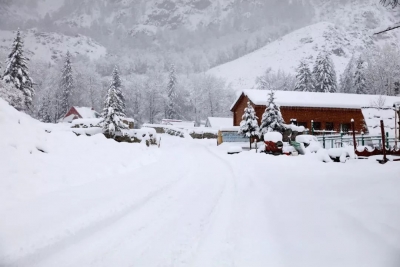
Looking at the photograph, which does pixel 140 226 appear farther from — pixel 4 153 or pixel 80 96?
pixel 80 96

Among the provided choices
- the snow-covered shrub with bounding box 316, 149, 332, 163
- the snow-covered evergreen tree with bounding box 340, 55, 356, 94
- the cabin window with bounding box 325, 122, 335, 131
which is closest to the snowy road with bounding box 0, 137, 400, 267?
the snow-covered shrub with bounding box 316, 149, 332, 163

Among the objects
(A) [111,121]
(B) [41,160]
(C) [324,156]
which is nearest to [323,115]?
(C) [324,156]

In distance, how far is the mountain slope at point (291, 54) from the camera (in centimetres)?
11044

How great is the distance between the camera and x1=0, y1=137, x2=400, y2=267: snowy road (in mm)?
3039

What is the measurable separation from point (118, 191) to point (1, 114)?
4.20 m

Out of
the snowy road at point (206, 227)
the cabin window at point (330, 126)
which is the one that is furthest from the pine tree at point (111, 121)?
the cabin window at point (330, 126)

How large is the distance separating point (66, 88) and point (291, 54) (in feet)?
372

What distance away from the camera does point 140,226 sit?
409 centimetres

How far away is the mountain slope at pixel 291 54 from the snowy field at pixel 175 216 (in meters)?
92.5

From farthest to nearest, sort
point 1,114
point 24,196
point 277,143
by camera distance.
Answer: point 277,143
point 1,114
point 24,196

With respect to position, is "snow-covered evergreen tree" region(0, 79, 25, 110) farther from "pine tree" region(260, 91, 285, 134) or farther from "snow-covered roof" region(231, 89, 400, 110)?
"pine tree" region(260, 91, 285, 134)

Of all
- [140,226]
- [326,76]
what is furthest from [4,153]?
[326,76]

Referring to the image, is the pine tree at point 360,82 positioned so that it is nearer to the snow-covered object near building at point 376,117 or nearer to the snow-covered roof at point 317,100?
the snow-covered roof at point 317,100

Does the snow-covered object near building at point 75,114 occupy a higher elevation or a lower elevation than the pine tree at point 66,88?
lower
